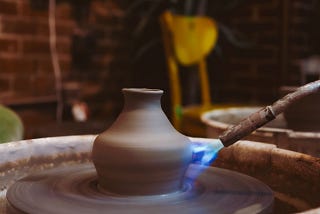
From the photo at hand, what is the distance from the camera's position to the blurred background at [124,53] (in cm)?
275

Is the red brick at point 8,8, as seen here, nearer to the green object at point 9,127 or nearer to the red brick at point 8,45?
the red brick at point 8,45

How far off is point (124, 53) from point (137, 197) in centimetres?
296

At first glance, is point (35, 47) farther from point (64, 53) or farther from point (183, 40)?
point (183, 40)

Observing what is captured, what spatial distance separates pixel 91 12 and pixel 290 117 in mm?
2265

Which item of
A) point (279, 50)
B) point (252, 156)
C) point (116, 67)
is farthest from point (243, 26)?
point (252, 156)

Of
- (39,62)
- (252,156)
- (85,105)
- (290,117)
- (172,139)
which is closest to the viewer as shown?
(172,139)

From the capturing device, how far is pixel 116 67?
137 inches

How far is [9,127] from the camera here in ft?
3.74

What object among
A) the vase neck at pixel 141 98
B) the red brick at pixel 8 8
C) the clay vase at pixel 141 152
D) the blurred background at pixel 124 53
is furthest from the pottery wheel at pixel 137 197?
the red brick at pixel 8 8

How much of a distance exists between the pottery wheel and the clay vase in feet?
0.05

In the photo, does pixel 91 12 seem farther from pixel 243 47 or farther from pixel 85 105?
pixel 243 47

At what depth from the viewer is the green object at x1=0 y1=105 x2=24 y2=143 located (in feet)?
3.68

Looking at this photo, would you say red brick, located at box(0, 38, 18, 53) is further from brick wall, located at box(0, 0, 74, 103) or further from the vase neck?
the vase neck

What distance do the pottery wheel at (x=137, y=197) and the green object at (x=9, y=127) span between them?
431 mm
